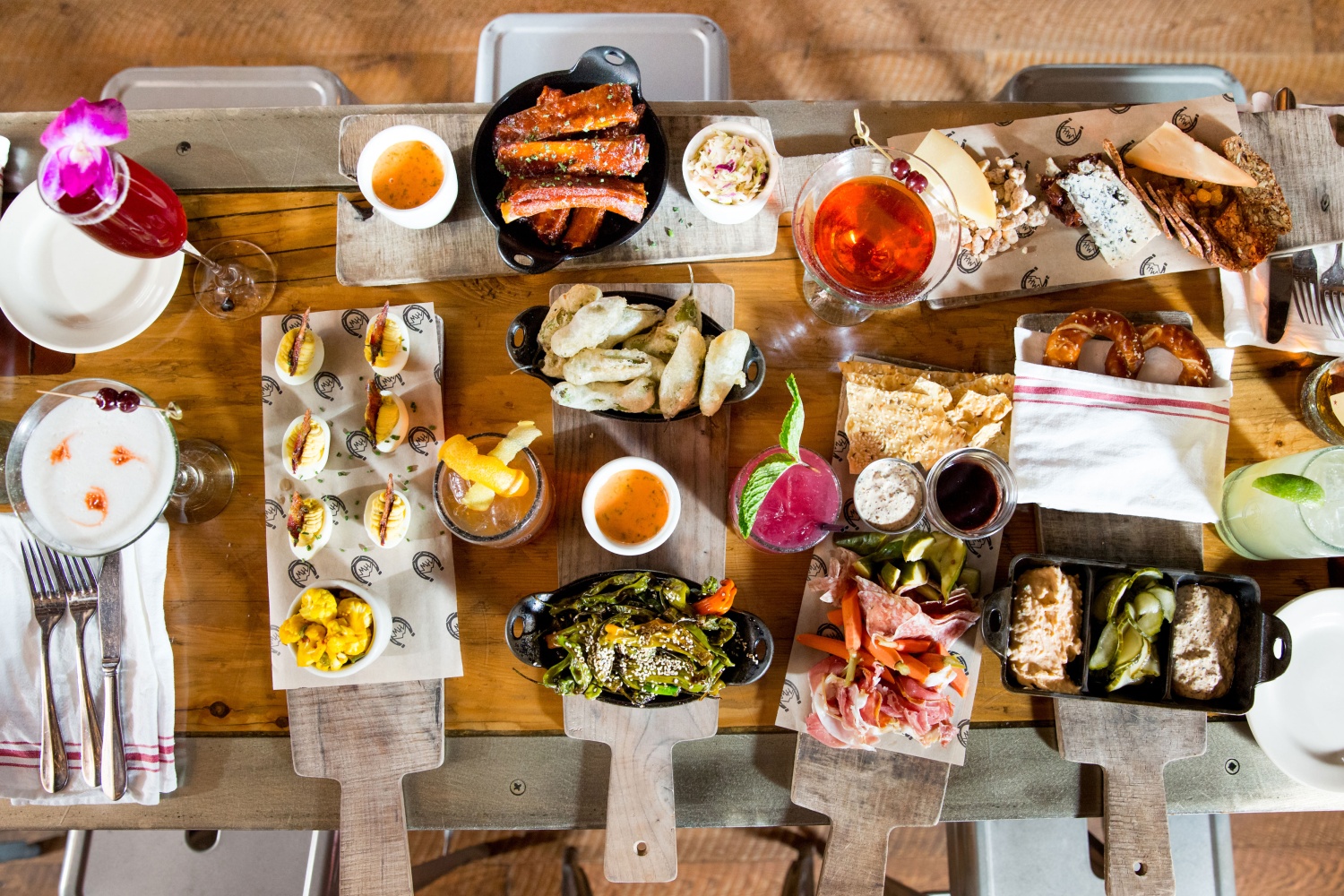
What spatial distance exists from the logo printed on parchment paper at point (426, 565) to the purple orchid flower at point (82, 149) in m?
0.80

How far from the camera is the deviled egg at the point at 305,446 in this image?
1.39 metres

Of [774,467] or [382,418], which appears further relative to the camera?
[382,418]

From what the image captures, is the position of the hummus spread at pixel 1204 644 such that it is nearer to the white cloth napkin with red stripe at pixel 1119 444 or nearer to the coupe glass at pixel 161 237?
the white cloth napkin with red stripe at pixel 1119 444

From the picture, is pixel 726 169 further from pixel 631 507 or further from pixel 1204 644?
pixel 1204 644

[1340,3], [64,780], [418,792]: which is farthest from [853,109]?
[1340,3]

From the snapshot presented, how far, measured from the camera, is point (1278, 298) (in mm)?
1471

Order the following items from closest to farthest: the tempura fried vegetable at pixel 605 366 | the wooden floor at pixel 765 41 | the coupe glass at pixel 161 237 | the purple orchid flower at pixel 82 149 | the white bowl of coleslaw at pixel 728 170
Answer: the purple orchid flower at pixel 82 149 → the coupe glass at pixel 161 237 → the tempura fried vegetable at pixel 605 366 → the white bowl of coleslaw at pixel 728 170 → the wooden floor at pixel 765 41

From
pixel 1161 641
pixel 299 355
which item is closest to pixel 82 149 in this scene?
pixel 299 355

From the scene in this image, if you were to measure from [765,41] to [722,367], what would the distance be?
6.29 feet

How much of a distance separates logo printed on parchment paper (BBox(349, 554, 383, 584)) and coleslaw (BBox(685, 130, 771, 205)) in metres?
0.97

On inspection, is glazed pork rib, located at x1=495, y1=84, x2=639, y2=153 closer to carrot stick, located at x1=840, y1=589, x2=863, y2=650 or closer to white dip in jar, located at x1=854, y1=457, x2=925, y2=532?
white dip in jar, located at x1=854, y1=457, x2=925, y2=532

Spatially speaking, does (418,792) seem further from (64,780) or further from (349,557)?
(64,780)

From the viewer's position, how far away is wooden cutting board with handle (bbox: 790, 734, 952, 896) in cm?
140

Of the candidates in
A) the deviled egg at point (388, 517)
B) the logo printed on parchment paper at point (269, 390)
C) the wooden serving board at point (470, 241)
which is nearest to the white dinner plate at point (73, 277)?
the logo printed on parchment paper at point (269, 390)
